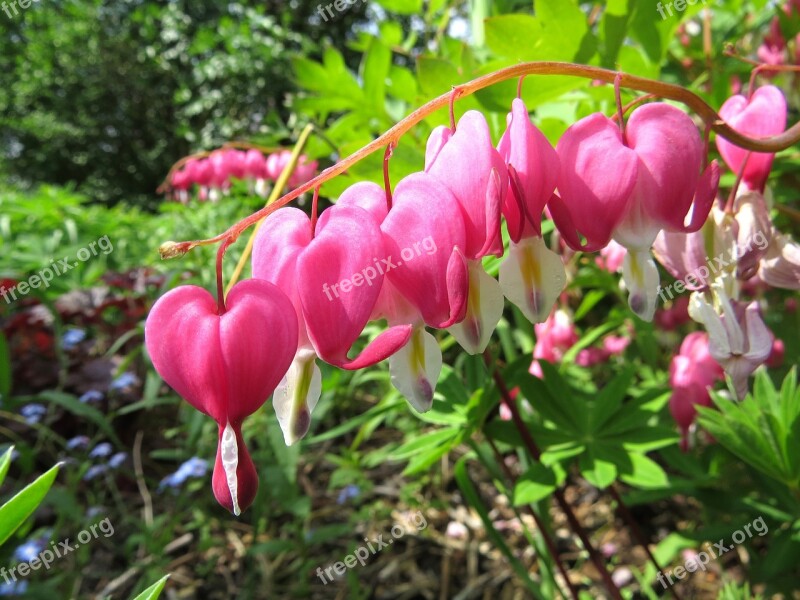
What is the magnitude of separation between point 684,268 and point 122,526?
185cm

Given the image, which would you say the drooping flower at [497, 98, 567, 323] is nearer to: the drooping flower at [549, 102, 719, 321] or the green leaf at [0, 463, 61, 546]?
the drooping flower at [549, 102, 719, 321]

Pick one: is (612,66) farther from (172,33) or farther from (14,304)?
(172,33)

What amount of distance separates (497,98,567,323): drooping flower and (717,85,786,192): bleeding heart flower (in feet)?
0.96

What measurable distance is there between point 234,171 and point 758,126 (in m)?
2.69

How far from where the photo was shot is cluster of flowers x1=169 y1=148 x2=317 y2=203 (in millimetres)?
2770

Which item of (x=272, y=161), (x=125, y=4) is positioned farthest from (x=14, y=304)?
(x=125, y=4)

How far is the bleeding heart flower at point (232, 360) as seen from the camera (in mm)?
451

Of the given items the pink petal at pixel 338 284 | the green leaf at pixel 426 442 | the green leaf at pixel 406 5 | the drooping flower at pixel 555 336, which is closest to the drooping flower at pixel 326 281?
the pink petal at pixel 338 284

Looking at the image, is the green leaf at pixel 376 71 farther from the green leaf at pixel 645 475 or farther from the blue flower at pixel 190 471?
the blue flower at pixel 190 471

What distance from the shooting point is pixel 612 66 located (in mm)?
863

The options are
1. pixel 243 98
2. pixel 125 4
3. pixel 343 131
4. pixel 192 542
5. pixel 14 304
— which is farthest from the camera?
pixel 125 4

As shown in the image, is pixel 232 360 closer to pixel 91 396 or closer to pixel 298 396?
pixel 298 396

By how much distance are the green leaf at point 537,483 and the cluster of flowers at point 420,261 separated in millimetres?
435

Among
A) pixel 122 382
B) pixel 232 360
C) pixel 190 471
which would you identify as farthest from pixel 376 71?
pixel 122 382
